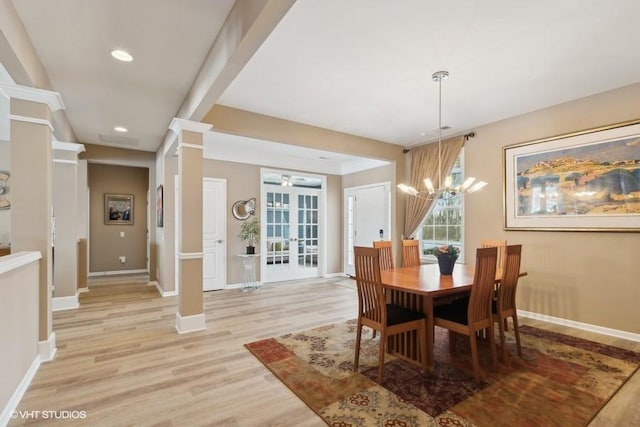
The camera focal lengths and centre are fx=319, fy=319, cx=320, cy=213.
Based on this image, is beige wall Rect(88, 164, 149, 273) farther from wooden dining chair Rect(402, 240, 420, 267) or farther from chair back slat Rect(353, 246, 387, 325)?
chair back slat Rect(353, 246, 387, 325)

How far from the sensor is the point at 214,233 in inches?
230

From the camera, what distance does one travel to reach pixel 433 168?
514 centimetres

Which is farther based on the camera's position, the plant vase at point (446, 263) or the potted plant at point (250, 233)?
the potted plant at point (250, 233)

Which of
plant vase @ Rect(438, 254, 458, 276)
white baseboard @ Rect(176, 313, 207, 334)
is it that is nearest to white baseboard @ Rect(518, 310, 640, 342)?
plant vase @ Rect(438, 254, 458, 276)

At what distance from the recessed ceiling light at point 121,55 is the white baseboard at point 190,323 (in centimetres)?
261

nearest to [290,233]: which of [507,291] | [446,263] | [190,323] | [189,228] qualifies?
[189,228]

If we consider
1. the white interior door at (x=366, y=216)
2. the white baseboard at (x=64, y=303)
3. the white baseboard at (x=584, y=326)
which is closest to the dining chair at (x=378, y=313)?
the white baseboard at (x=584, y=326)

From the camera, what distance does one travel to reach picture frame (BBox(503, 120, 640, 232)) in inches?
131

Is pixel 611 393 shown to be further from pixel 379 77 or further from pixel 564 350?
pixel 379 77

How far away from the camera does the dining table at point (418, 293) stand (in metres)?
2.54

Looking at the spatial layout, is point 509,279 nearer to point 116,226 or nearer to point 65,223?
point 65,223

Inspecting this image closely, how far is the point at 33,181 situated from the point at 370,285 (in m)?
3.01

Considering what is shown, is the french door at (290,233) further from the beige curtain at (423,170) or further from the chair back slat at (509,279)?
the chair back slat at (509,279)

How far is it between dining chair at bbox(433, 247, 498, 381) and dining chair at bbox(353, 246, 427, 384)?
217 millimetres
